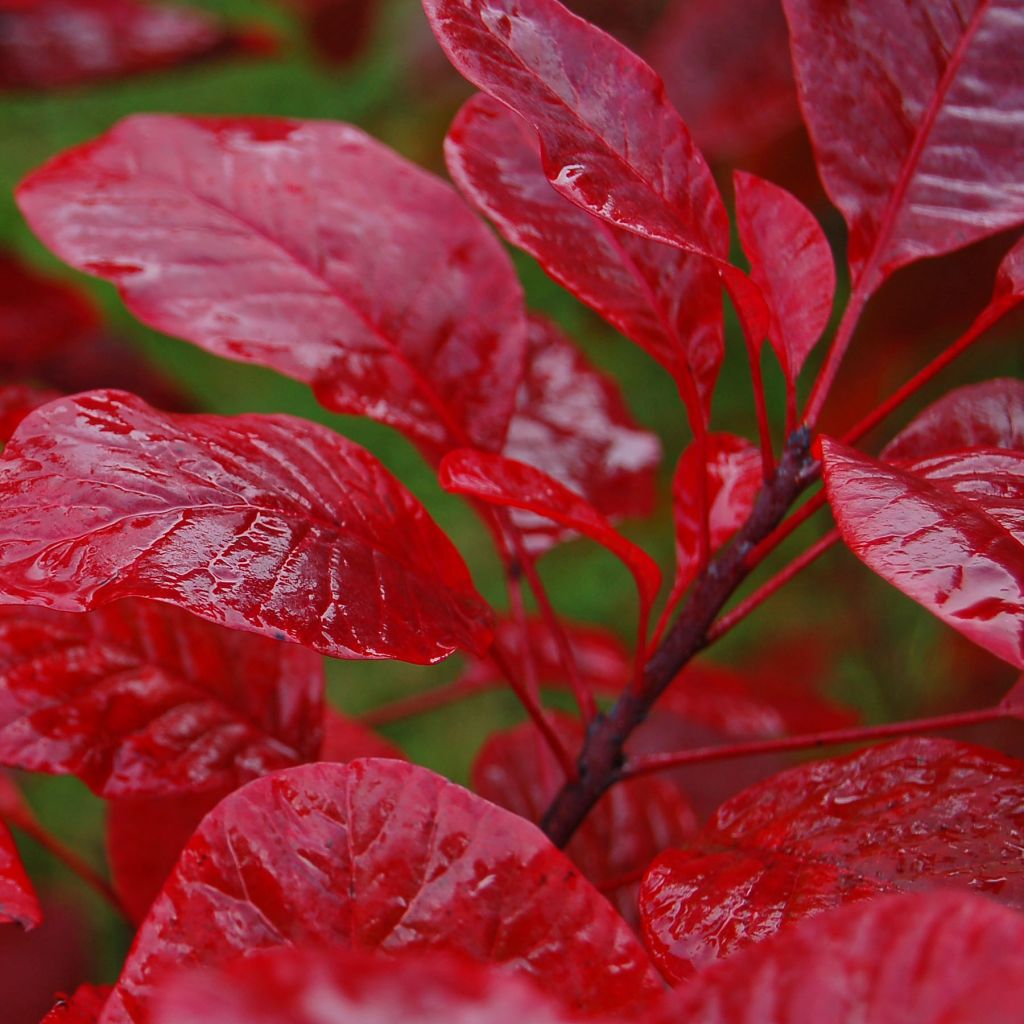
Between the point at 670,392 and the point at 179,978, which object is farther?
the point at 670,392

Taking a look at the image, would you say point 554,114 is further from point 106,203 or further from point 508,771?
point 508,771

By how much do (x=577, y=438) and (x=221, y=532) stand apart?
0.49m

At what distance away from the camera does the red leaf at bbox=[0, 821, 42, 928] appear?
436 mm

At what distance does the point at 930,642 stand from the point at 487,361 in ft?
4.39

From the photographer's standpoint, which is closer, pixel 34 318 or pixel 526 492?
pixel 526 492

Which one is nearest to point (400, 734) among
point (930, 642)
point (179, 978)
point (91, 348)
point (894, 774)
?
point (930, 642)

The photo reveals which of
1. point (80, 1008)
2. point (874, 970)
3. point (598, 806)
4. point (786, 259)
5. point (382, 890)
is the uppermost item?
point (786, 259)

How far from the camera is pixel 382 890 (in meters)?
0.44

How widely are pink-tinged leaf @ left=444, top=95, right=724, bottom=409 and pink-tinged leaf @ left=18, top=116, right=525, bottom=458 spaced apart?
10 cm

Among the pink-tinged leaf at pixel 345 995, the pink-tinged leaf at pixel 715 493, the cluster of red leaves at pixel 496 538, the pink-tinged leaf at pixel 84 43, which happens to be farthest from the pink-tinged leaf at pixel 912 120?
the pink-tinged leaf at pixel 84 43

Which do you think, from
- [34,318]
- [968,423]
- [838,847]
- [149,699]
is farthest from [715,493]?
[34,318]

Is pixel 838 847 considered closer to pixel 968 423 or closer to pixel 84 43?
pixel 968 423

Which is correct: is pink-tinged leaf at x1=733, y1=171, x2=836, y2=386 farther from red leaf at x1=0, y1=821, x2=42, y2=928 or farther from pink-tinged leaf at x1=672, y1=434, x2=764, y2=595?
red leaf at x1=0, y1=821, x2=42, y2=928

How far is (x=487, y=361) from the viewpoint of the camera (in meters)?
0.74
